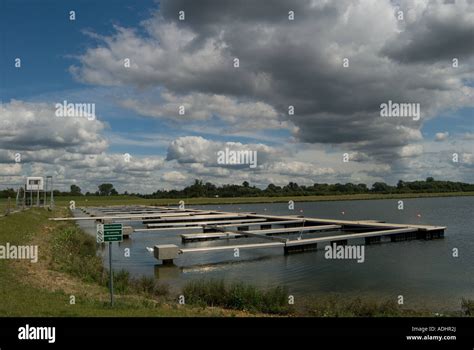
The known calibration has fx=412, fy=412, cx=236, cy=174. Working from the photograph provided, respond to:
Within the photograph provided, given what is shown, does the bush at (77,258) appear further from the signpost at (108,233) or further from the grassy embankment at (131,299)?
the signpost at (108,233)

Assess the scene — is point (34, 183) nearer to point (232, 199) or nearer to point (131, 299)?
point (131, 299)

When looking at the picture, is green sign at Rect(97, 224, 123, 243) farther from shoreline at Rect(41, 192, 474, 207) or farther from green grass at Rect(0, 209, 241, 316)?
shoreline at Rect(41, 192, 474, 207)

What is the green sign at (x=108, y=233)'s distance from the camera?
8914 millimetres

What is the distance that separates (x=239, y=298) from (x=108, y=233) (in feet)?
15.2

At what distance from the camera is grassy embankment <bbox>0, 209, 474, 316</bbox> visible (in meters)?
9.20

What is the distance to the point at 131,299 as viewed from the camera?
1098 cm

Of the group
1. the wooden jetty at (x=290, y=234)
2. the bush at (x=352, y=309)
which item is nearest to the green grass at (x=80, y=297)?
the bush at (x=352, y=309)

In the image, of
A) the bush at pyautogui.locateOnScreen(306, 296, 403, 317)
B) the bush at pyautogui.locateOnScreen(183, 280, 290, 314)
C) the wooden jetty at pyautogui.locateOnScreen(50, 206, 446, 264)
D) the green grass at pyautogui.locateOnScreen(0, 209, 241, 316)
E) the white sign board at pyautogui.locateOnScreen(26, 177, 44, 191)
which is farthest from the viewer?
the white sign board at pyautogui.locateOnScreen(26, 177, 44, 191)

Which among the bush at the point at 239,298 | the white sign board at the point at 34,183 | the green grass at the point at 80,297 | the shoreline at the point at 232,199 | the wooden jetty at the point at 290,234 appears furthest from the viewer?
the shoreline at the point at 232,199

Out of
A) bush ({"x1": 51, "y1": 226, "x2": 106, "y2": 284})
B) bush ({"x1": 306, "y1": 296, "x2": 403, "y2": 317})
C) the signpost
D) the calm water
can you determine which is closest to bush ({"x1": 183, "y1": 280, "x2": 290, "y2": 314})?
bush ({"x1": 306, "y1": 296, "x2": 403, "y2": 317})

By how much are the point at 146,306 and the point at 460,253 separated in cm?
1919

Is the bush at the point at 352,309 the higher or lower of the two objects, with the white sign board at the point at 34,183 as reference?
lower
